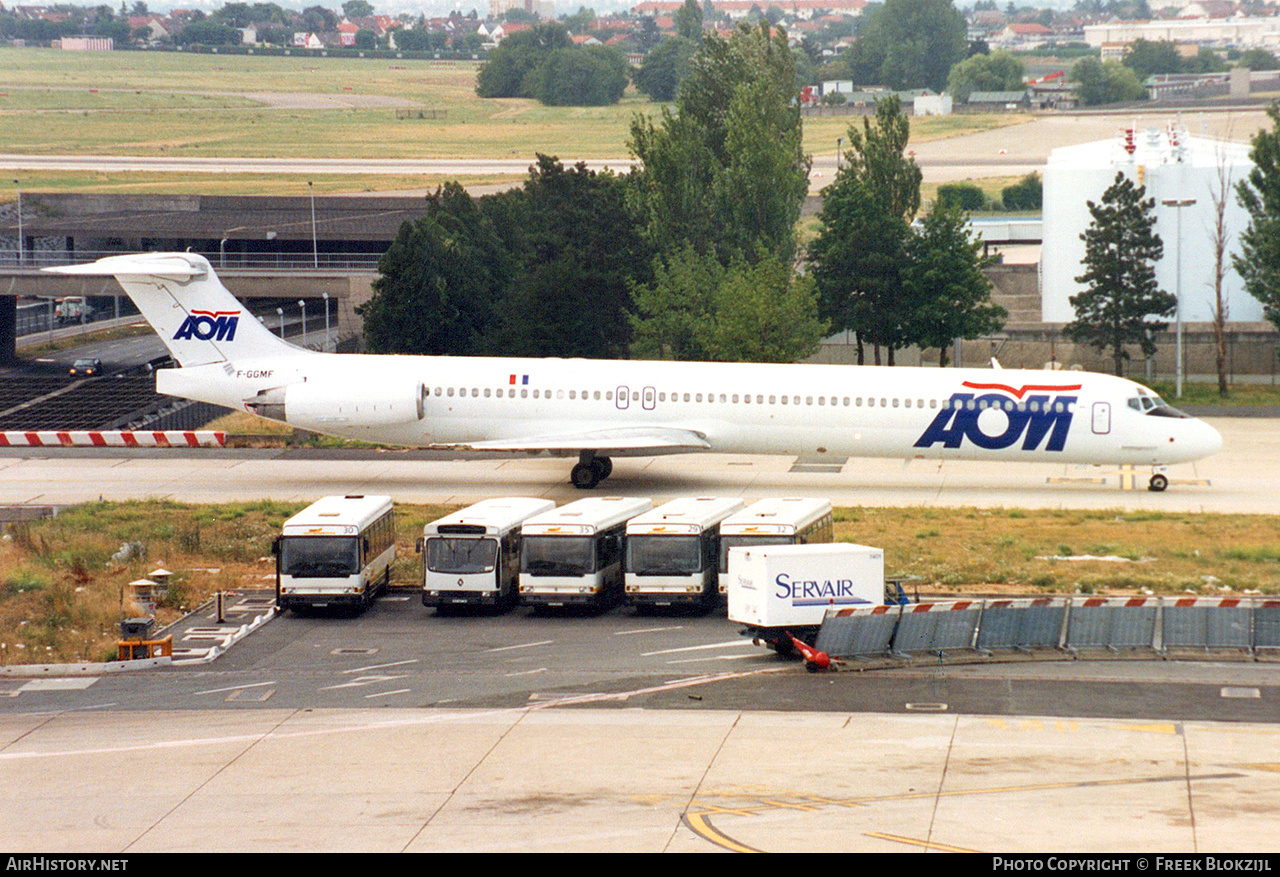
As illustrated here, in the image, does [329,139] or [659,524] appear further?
[329,139]

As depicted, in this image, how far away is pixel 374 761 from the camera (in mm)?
24438

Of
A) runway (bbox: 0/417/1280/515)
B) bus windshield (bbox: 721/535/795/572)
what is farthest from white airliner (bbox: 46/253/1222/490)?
bus windshield (bbox: 721/535/795/572)

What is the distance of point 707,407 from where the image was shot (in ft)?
157

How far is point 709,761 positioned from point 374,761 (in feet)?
16.5

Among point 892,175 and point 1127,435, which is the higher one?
point 892,175

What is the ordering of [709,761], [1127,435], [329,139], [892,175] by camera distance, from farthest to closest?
[329,139] < [892,175] < [1127,435] < [709,761]

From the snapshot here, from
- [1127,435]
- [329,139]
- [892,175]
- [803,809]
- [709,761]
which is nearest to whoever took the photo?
[803,809]

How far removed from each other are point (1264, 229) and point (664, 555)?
4452 centimetres

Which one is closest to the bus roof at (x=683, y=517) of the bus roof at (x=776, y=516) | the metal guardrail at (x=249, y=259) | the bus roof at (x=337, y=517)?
the bus roof at (x=776, y=516)

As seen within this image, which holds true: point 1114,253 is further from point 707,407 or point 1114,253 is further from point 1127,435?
point 707,407

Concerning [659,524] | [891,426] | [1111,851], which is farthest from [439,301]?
[1111,851]

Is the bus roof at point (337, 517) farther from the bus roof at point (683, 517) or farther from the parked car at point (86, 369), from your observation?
the parked car at point (86, 369)

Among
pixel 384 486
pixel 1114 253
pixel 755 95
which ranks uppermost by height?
pixel 755 95

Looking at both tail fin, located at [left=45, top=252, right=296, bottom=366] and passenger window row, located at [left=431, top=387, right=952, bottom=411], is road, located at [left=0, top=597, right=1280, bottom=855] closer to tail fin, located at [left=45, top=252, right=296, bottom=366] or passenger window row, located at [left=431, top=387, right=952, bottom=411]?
passenger window row, located at [left=431, top=387, right=952, bottom=411]
